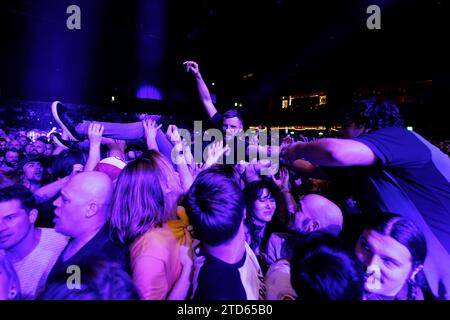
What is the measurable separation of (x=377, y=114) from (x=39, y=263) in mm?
1808

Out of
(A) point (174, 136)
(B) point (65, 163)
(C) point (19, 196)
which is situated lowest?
(C) point (19, 196)

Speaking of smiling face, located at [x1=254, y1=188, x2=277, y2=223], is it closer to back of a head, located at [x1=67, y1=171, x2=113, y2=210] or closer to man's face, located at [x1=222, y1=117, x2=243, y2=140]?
man's face, located at [x1=222, y1=117, x2=243, y2=140]

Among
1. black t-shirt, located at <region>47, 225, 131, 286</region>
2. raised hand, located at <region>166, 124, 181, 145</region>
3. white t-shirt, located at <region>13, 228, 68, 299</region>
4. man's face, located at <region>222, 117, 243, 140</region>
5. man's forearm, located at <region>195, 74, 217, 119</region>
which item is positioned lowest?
white t-shirt, located at <region>13, 228, 68, 299</region>

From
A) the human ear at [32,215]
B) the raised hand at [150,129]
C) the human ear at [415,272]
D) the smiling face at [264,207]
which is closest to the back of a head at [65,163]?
the raised hand at [150,129]

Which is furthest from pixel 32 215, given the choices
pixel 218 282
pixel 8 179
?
pixel 218 282

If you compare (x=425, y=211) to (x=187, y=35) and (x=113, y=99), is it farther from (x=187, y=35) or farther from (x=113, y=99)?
(x=113, y=99)

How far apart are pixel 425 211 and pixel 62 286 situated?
1.40 m

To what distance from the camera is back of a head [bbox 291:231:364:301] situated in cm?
75

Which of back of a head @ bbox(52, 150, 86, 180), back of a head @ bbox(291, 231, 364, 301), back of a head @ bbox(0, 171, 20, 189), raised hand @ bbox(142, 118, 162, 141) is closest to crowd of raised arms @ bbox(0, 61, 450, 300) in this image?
back of a head @ bbox(291, 231, 364, 301)

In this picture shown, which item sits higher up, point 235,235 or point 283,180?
point 283,180

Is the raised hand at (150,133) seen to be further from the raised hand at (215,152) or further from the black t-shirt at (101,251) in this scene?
the black t-shirt at (101,251)

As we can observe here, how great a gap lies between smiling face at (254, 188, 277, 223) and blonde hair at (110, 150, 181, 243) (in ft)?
2.36

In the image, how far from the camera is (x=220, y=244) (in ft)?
3.51

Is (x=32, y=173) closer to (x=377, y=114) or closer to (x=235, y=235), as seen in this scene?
(x=235, y=235)
